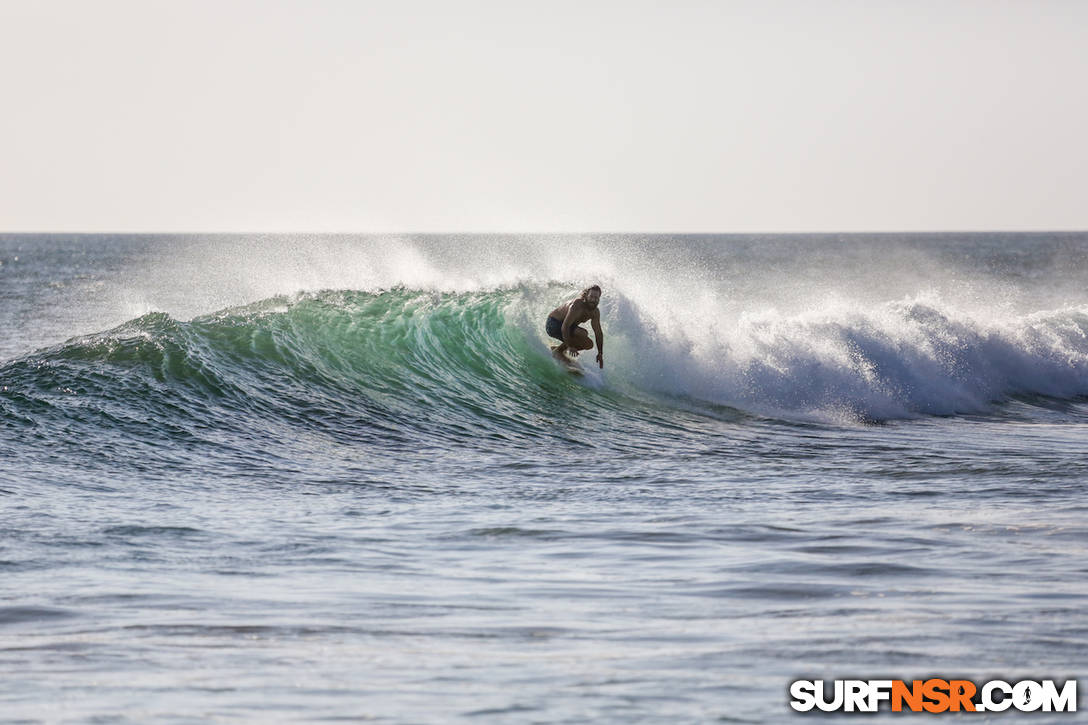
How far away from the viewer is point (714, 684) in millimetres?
4918

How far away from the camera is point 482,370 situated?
Result: 16.1 meters

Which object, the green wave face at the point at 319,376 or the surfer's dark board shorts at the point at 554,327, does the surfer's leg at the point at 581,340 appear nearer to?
the surfer's dark board shorts at the point at 554,327

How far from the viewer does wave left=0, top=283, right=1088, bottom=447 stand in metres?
12.9

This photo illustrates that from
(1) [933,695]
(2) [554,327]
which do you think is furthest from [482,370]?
(1) [933,695]

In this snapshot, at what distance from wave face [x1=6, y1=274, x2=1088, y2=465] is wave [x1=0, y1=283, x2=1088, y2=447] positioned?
0.11 feet

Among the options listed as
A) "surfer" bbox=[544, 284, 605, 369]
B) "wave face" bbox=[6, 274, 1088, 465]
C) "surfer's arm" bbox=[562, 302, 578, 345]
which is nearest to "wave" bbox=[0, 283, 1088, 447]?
"wave face" bbox=[6, 274, 1088, 465]

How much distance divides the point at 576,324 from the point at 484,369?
4.71 feet

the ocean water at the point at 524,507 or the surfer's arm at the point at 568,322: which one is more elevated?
the surfer's arm at the point at 568,322

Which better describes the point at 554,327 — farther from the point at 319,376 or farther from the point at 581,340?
the point at 319,376

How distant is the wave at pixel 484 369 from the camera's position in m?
12.9

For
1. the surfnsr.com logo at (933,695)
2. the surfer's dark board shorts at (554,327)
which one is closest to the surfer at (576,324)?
the surfer's dark board shorts at (554,327)

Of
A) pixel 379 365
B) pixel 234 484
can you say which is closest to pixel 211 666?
pixel 234 484

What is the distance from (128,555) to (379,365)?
29.0ft

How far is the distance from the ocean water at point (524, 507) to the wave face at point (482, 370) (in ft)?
0.18
